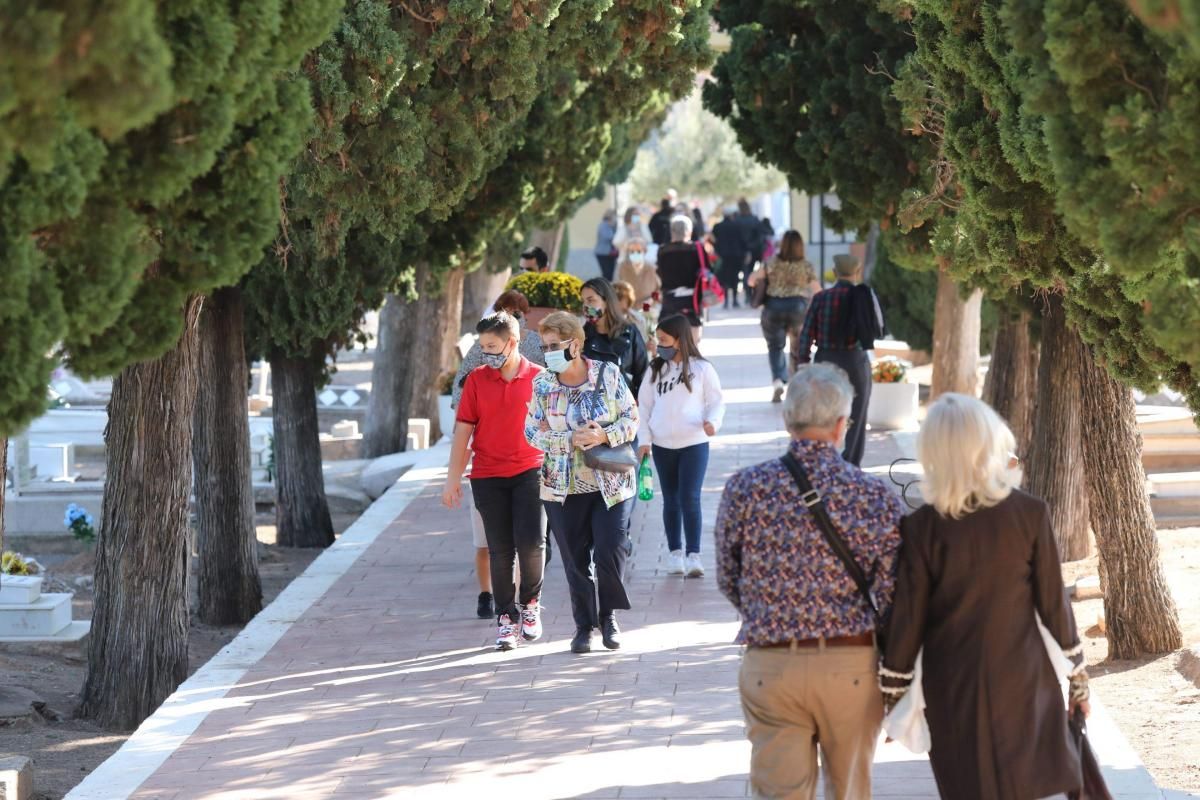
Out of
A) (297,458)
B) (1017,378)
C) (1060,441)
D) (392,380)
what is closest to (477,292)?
(392,380)

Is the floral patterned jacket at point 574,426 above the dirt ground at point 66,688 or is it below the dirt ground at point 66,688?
above

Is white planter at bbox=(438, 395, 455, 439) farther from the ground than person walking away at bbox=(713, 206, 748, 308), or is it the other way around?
person walking away at bbox=(713, 206, 748, 308)

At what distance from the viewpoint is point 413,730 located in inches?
278

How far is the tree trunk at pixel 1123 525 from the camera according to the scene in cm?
891

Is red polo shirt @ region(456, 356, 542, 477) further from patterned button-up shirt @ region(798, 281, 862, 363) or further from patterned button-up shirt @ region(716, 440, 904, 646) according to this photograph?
patterned button-up shirt @ region(798, 281, 862, 363)

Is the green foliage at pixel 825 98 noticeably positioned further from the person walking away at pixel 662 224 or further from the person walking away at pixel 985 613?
the person walking away at pixel 662 224

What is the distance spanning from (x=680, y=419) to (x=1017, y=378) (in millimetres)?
4891

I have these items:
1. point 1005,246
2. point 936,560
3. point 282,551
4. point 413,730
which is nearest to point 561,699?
point 413,730

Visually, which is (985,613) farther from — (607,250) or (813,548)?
(607,250)

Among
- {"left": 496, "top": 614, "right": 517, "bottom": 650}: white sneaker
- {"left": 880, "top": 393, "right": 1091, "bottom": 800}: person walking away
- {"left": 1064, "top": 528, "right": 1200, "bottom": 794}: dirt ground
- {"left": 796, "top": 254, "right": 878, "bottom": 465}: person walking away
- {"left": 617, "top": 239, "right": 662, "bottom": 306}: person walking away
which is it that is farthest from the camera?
{"left": 617, "top": 239, "right": 662, "bottom": 306}: person walking away

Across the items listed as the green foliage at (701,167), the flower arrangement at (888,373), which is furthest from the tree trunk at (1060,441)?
the green foliage at (701,167)

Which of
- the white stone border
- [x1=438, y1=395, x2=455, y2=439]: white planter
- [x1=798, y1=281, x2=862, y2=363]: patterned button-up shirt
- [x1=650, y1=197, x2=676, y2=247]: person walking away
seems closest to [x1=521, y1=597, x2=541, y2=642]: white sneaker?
the white stone border

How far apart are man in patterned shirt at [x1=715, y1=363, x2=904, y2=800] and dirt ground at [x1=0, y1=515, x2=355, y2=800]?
13.8 feet

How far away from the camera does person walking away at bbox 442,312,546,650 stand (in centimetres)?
826
